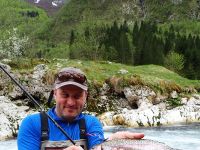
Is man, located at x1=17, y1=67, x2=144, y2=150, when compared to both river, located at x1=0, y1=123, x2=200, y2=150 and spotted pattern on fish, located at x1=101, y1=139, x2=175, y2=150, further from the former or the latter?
river, located at x1=0, y1=123, x2=200, y2=150

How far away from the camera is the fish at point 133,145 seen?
378 centimetres

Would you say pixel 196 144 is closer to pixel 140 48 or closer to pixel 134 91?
pixel 134 91

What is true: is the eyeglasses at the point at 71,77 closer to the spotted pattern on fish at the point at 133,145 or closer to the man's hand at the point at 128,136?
the man's hand at the point at 128,136

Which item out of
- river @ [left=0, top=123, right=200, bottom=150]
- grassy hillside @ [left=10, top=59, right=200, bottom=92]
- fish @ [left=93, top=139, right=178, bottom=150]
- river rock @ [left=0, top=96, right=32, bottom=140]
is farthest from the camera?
grassy hillside @ [left=10, top=59, right=200, bottom=92]

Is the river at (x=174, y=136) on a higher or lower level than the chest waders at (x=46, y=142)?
lower

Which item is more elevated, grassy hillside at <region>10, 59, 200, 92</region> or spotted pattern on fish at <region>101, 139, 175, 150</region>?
grassy hillside at <region>10, 59, 200, 92</region>

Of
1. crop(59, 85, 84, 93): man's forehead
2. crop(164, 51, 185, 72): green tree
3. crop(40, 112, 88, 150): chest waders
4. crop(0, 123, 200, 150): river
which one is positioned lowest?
crop(0, 123, 200, 150): river

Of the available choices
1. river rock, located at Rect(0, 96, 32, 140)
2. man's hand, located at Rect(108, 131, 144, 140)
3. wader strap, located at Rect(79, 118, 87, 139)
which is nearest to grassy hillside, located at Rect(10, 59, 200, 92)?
river rock, located at Rect(0, 96, 32, 140)

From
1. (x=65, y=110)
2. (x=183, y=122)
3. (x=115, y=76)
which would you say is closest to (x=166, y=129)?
(x=183, y=122)

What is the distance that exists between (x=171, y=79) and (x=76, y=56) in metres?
54.2

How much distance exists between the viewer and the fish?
3775 mm

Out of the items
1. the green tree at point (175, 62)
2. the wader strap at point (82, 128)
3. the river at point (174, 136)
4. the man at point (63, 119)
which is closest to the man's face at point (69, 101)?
the man at point (63, 119)

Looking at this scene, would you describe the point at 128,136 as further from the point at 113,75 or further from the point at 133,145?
the point at 113,75

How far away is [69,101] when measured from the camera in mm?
4613
